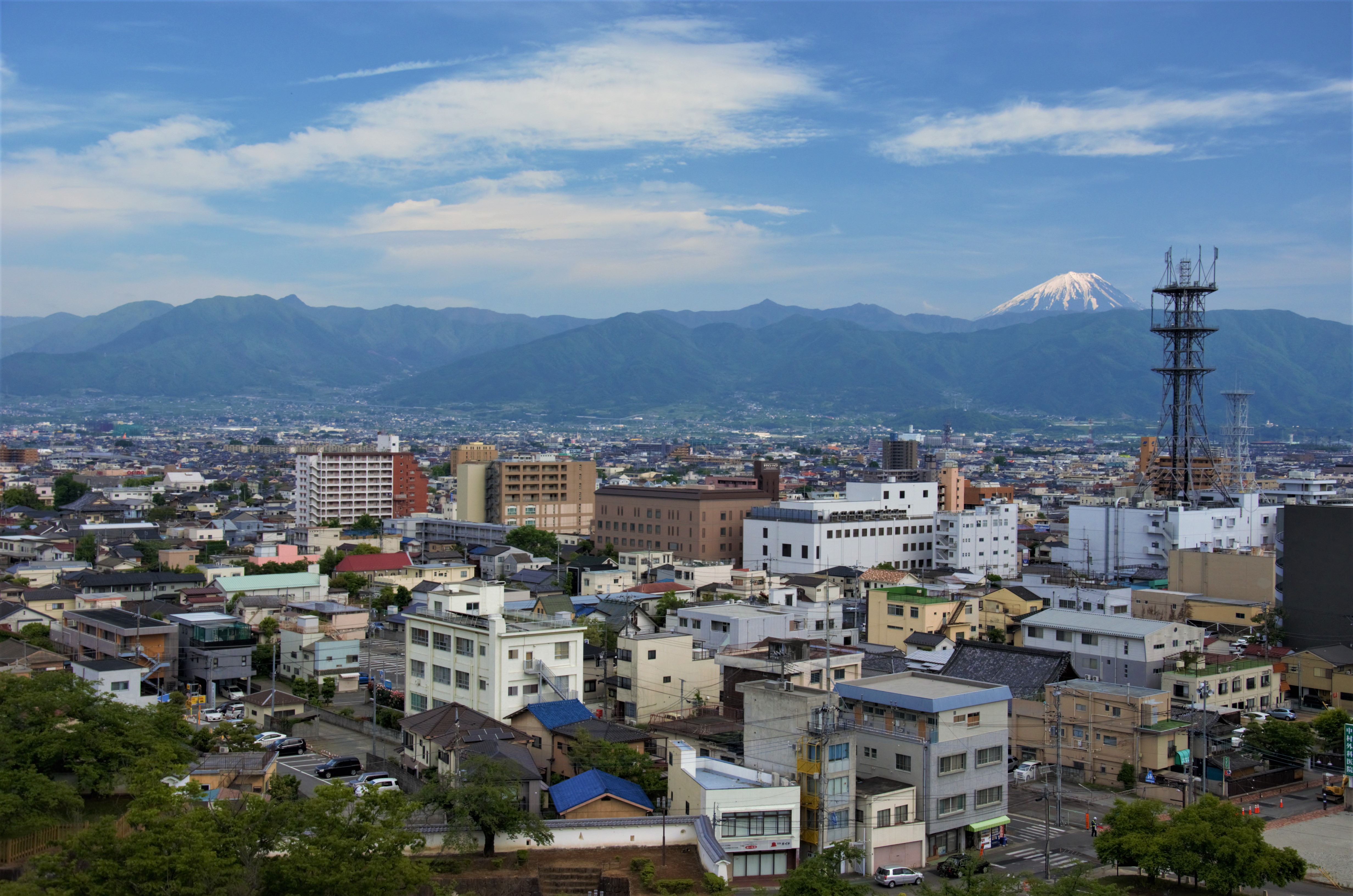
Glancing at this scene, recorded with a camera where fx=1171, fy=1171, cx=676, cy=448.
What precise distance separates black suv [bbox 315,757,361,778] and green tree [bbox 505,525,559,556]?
27.6 meters

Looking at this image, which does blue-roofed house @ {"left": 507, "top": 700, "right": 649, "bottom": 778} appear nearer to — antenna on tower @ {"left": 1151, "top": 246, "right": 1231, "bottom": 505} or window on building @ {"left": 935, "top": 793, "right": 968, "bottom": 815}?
window on building @ {"left": 935, "top": 793, "right": 968, "bottom": 815}

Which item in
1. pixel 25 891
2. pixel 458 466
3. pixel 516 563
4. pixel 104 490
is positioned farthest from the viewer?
pixel 104 490

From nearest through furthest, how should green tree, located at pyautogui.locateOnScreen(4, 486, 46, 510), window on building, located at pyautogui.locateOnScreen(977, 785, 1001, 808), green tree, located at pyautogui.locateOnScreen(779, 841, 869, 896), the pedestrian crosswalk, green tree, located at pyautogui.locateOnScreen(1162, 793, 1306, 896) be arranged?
green tree, located at pyautogui.locateOnScreen(779, 841, 869, 896)
green tree, located at pyautogui.locateOnScreen(1162, 793, 1306, 896)
the pedestrian crosswalk
window on building, located at pyautogui.locateOnScreen(977, 785, 1001, 808)
green tree, located at pyautogui.locateOnScreen(4, 486, 46, 510)

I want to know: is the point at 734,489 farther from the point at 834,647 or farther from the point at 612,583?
the point at 834,647

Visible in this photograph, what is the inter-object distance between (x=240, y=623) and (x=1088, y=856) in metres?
16.8

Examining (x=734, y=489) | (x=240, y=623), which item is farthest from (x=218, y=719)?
(x=734, y=489)

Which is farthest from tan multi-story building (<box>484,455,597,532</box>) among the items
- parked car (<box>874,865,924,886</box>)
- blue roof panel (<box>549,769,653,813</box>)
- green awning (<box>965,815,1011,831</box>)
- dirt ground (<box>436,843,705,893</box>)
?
parked car (<box>874,865,924,886</box>)

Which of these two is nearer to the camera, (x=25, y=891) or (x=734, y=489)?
(x=25, y=891)

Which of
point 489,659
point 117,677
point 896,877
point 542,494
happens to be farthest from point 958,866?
point 542,494

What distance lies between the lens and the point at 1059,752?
53.6 feet

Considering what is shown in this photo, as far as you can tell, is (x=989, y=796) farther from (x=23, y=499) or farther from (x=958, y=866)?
(x=23, y=499)

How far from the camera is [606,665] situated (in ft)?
73.2

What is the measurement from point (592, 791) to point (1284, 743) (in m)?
12.4

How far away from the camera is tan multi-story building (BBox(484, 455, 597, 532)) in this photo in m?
57.2
